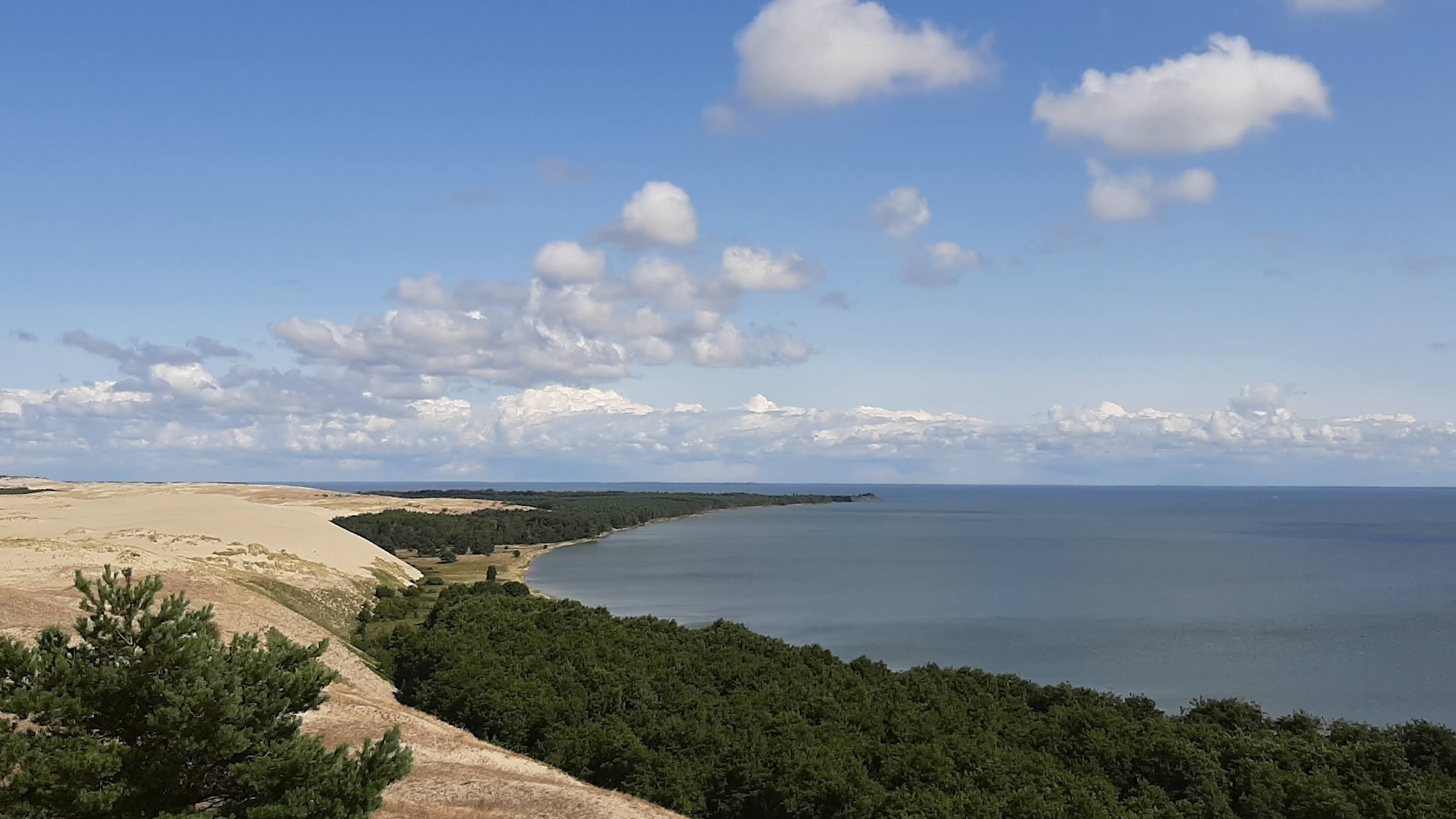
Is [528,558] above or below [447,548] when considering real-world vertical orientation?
below

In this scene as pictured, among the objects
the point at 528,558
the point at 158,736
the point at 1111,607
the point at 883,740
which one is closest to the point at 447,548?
the point at 528,558

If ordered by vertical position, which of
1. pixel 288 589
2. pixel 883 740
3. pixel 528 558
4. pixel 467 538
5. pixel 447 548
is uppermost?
pixel 288 589

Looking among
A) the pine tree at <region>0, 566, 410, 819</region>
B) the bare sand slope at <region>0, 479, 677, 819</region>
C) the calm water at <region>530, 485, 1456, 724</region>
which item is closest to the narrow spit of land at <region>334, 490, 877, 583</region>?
the calm water at <region>530, 485, 1456, 724</region>

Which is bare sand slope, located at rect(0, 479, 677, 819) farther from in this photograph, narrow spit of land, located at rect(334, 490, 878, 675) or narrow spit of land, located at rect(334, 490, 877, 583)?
narrow spit of land, located at rect(334, 490, 877, 583)

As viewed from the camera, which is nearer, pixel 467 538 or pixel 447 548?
pixel 447 548

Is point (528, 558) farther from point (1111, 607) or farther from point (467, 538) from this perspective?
point (1111, 607)

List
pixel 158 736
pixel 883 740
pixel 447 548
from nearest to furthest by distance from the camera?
1. pixel 158 736
2. pixel 883 740
3. pixel 447 548

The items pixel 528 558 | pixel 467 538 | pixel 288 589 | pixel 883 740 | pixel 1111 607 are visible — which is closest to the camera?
pixel 883 740
